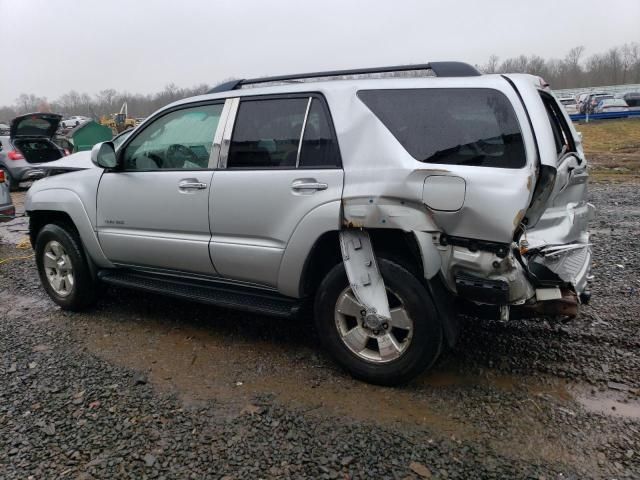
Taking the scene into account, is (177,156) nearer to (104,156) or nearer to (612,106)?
(104,156)

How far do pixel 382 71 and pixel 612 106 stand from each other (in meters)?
36.7

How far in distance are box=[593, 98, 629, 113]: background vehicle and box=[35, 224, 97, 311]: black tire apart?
3722cm

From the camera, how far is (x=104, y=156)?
13.9ft

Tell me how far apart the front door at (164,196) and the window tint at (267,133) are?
23cm

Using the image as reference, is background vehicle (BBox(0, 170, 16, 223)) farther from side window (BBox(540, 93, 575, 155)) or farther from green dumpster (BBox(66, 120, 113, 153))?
green dumpster (BBox(66, 120, 113, 153))

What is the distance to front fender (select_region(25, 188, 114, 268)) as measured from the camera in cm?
452

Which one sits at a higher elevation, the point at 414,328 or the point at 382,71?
the point at 382,71

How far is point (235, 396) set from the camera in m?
3.27

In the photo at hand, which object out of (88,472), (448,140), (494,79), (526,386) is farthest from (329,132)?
(88,472)

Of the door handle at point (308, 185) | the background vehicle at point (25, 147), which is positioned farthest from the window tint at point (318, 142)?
the background vehicle at point (25, 147)

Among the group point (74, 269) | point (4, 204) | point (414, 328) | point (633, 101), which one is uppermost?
point (4, 204)

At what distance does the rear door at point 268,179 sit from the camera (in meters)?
3.37

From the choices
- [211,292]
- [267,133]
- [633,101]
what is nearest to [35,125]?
[211,292]

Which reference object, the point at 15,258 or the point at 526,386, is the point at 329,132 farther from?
the point at 15,258
